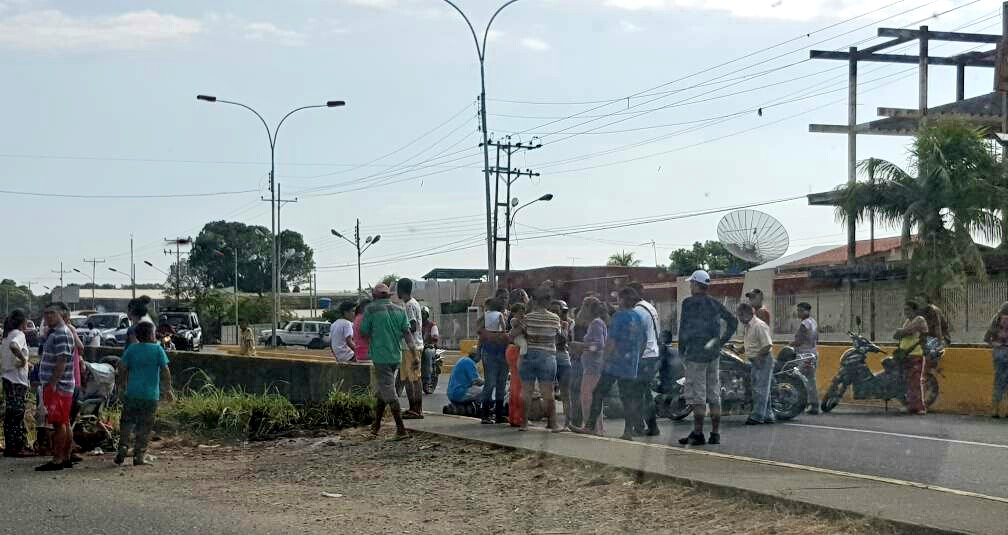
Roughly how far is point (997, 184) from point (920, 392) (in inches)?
554

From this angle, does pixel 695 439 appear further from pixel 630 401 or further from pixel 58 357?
pixel 58 357

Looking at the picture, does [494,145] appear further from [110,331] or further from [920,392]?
[920,392]

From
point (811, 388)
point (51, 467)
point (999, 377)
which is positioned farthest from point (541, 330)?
point (999, 377)

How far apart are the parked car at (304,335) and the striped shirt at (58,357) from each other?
47.7 metres

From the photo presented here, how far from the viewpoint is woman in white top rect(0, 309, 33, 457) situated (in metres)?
12.2

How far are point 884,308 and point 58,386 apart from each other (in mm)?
25929

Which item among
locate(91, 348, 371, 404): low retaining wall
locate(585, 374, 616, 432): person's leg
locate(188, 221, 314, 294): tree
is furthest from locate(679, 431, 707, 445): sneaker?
locate(188, 221, 314, 294): tree

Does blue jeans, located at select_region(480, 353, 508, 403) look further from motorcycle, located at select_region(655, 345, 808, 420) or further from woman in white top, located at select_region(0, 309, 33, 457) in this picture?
woman in white top, located at select_region(0, 309, 33, 457)

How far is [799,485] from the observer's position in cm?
822

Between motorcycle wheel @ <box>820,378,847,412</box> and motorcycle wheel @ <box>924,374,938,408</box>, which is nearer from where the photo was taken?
motorcycle wheel @ <box>820,378,847,412</box>

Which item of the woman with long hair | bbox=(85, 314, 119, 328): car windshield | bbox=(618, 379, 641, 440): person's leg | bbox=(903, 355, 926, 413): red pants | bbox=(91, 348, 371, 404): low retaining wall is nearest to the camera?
bbox=(618, 379, 641, 440): person's leg

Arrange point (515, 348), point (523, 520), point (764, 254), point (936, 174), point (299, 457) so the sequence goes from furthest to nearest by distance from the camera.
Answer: point (764, 254) → point (936, 174) → point (515, 348) → point (299, 457) → point (523, 520)

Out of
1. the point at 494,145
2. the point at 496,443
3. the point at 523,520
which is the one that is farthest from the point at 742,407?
the point at 494,145

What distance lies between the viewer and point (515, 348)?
43.8 feet
